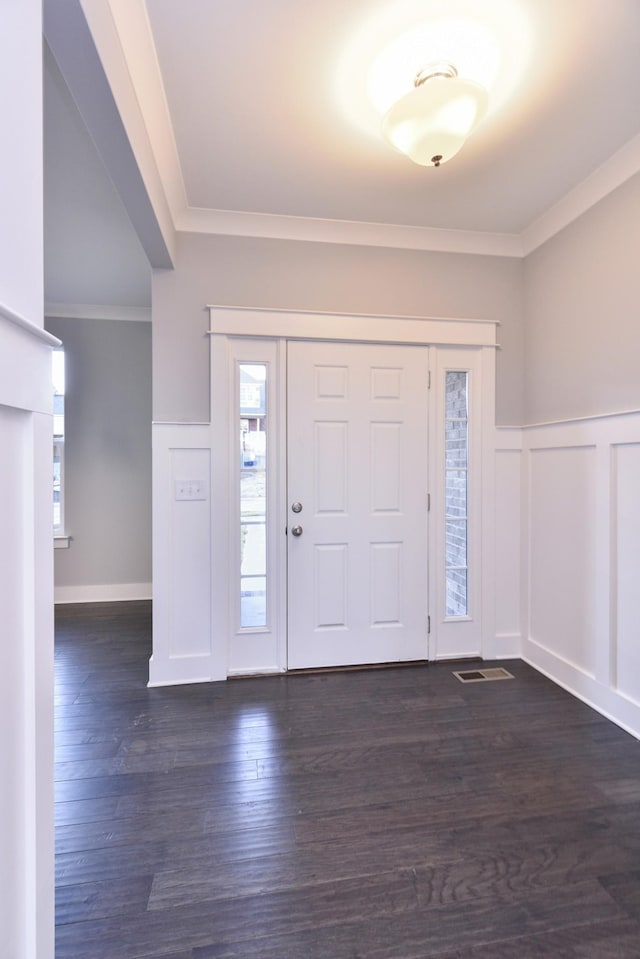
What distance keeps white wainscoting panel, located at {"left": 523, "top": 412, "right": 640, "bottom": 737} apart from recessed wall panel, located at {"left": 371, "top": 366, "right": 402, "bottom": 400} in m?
0.90

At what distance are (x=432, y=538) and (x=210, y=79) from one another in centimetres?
247

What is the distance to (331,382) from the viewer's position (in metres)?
2.72

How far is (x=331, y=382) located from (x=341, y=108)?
1293 millimetres

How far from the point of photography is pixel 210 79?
1655mm

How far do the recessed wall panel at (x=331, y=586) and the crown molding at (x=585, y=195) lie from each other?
2211 millimetres

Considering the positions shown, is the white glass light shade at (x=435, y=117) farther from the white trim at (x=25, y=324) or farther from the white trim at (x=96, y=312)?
the white trim at (x=96, y=312)

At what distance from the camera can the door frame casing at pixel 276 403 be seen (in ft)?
8.51

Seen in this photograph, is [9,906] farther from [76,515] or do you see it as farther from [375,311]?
[76,515]

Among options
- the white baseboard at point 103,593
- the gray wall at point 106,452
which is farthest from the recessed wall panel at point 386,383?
the white baseboard at point 103,593

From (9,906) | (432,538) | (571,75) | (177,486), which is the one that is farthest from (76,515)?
(571,75)

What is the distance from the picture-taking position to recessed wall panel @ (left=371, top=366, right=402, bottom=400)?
2762mm

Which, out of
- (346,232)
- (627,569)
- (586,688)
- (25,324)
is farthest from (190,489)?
(586,688)

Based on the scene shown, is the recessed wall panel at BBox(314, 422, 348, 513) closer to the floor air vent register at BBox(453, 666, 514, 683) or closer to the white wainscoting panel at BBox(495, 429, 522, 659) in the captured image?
the white wainscoting panel at BBox(495, 429, 522, 659)

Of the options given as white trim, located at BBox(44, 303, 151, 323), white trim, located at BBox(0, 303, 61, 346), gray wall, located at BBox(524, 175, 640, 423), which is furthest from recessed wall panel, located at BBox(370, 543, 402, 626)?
white trim, located at BBox(44, 303, 151, 323)
